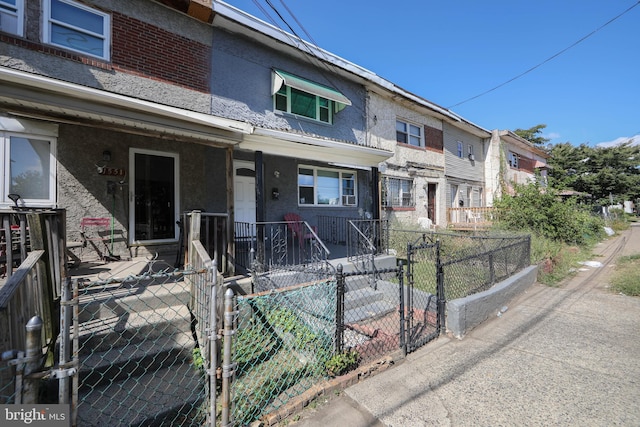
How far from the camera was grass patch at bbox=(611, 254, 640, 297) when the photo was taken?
5915mm

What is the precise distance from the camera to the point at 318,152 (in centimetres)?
684

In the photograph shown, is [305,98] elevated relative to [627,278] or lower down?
elevated

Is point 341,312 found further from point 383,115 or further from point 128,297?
point 383,115

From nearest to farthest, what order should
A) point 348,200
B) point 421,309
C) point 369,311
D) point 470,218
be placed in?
1. point 369,311
2. point 421,309
3. point 348,200
4. point 470,218

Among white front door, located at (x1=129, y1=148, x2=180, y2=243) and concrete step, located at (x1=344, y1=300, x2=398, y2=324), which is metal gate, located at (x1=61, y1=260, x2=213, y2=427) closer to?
concrete step, located at (x1=344, y1=300, x2=398, y2=324)

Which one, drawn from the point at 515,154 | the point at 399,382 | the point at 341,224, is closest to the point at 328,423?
the point at 399,382

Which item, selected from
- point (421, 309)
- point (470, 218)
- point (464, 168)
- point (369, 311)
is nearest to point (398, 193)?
point (470, 218)

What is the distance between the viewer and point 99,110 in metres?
3.92

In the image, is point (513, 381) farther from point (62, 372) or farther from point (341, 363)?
point (62, 372)

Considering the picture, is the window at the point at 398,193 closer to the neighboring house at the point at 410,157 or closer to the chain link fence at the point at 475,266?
the neighboring house at the point at 410,157

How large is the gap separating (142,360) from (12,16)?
682cm

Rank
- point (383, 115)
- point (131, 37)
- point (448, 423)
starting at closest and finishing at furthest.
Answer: point (448, 423)
point (131, 37)
point (383, 115)

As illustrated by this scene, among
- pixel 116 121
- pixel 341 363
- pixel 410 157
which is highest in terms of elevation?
pixel 410 157

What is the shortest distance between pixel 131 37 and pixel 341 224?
295 inches
